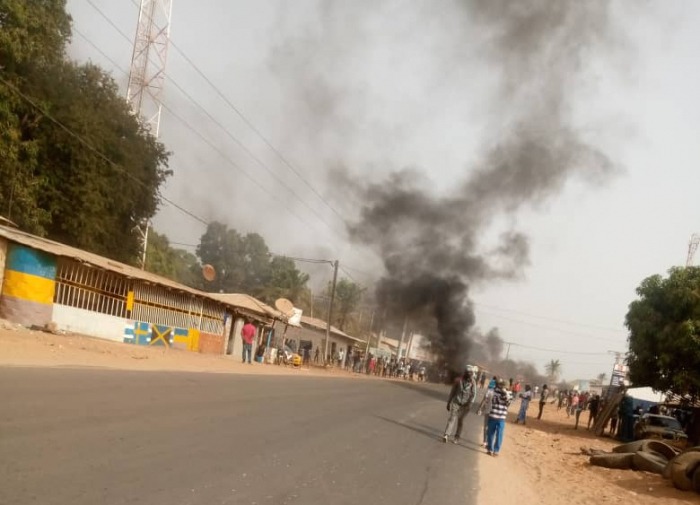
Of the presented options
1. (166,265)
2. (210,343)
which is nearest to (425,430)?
(210,343)

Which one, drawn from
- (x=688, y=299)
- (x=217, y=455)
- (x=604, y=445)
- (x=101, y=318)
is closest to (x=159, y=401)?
(x=217, y=455)

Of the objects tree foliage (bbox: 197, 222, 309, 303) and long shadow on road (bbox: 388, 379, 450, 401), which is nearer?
long shadow on road (bbox: 388, 379, 450, 401)

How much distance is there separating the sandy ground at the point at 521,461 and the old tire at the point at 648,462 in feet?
0.69

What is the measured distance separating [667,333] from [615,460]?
335 inches

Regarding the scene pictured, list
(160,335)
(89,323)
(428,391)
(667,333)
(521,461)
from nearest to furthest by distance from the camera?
(521,461), (667,333), (89,323), (160,335), (428,391)

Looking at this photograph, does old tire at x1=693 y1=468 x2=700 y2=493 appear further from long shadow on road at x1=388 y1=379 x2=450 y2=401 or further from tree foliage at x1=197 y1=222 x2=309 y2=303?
tree foliage at x1=197 y1=222 x2=309 y2=303

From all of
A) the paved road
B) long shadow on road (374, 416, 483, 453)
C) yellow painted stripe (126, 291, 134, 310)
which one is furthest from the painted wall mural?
long shadow on road (374, 416, 483, 453)

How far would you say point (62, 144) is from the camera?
→ 2631 cm

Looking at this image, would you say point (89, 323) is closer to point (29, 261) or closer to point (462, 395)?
point (29, 261)

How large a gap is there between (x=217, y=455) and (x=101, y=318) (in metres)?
16.8

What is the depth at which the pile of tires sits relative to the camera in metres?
10.1

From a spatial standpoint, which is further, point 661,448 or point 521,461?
point 661,448

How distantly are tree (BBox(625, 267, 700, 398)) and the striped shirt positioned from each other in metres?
9.27

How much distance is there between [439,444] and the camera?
1209 cm
